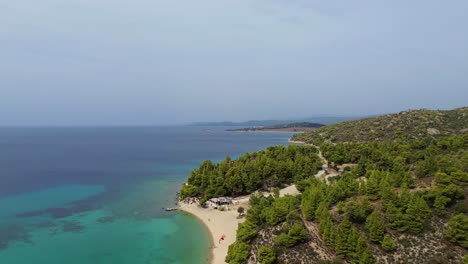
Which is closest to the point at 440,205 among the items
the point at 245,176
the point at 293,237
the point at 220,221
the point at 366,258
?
the point at 366,258

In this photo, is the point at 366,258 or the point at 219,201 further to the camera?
the point at 219,201

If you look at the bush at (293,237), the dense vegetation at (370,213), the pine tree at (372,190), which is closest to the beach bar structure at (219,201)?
the dense vegetation at (370,213)

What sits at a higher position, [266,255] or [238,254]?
[266,255]

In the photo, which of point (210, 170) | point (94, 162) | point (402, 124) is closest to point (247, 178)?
point (210, 170)

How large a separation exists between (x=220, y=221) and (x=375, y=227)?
20954mm

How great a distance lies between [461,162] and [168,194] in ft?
154

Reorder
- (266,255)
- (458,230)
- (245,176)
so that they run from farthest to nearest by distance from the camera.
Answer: (245,176), (266,255), (458,230)

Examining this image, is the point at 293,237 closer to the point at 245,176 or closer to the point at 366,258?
the point at 366,258

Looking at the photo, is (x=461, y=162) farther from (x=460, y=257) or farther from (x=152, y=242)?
(x=152, y=242)

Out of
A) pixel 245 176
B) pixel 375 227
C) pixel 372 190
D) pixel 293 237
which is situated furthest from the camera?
pixel 245 176

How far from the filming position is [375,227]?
28703 millimetres

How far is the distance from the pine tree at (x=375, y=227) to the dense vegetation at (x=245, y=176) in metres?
24.4

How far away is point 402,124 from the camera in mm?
94250

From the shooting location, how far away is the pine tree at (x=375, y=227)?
28578 mm
